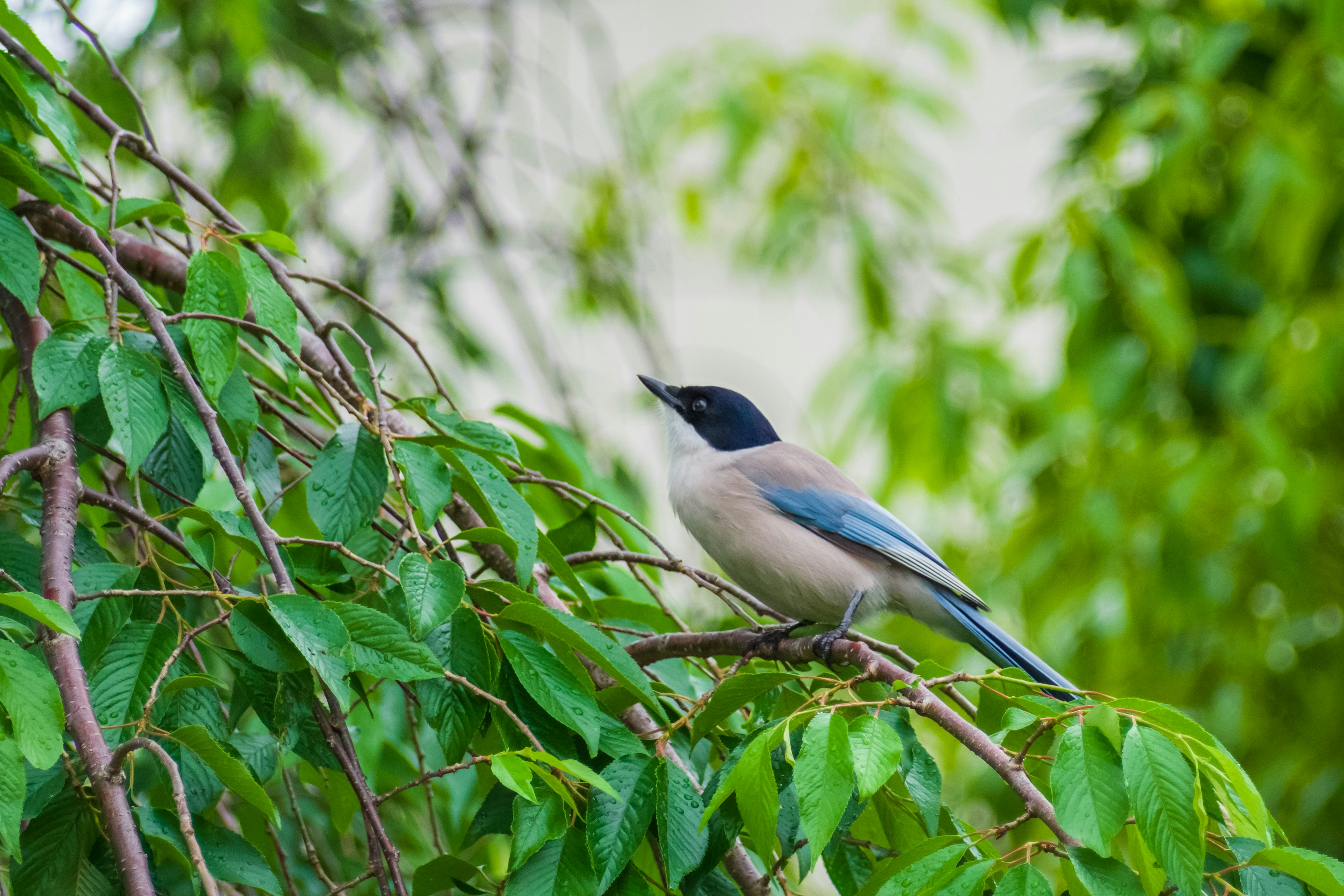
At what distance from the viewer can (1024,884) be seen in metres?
1.37

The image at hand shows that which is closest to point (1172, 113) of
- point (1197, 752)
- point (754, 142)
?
point (754, 142)

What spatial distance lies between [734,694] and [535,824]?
35 centimetres

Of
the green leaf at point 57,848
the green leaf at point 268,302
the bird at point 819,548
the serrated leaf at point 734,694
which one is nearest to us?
the green leaf at point 57,848

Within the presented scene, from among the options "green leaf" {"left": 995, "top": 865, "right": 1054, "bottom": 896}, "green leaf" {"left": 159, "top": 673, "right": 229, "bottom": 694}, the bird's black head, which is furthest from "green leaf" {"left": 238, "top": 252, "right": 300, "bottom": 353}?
the bird's black head

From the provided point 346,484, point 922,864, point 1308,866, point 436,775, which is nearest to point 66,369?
point 346,484

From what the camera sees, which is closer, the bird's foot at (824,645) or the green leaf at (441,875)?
the green leaf at (441,875)

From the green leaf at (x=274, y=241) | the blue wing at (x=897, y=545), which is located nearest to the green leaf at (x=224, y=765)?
the green leaf at (x=274, y=241)

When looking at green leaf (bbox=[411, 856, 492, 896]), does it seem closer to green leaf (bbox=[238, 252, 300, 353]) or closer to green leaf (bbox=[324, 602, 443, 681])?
green leaf (bbox=[324, 602, 443, 681])

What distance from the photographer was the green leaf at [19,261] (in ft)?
5.66

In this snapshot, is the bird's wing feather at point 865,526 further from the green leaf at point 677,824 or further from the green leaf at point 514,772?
the green leaf at point 514,772

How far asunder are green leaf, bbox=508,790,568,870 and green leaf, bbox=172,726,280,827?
12.0 inches

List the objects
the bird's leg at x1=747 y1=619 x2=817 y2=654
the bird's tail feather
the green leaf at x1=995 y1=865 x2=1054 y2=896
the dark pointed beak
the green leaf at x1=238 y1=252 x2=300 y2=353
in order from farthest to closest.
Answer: the dark pointed beak < the bird's tail feather < the bird's leg at x1=747 y1=619 x2=817 y2=654 < the green leaf at x1=238 y1=252 x2=300 y2=353 < the green leaf at x1=995 y1=865 x2=1054 y2=896

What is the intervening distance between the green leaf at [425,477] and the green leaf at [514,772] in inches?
14.8

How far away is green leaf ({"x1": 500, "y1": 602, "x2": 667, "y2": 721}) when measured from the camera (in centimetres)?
165
